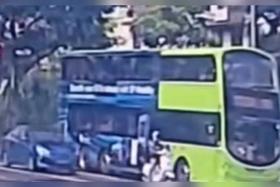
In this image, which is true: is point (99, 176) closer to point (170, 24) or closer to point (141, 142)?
point (141, 142)

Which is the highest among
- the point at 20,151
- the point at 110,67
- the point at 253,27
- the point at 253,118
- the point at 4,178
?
the point at 253,27

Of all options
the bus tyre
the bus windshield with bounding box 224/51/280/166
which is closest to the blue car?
the bus tyre

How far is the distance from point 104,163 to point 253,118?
25.6 inches

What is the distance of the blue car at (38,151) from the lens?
9.13 ft

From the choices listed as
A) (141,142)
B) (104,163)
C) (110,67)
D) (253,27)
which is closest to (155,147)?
(141,142)

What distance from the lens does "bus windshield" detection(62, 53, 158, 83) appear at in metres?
2.78

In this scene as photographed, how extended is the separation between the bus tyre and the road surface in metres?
0.02

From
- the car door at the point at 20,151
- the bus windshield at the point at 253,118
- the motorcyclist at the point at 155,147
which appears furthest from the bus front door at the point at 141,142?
the car door at the point at 20,151

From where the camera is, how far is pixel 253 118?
2752 mm

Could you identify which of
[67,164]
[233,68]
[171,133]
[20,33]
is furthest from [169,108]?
[20,33]

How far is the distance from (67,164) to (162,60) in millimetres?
593

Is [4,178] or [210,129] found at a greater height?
[210,129]

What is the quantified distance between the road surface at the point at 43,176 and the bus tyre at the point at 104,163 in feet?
0.08

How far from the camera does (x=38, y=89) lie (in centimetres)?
281
